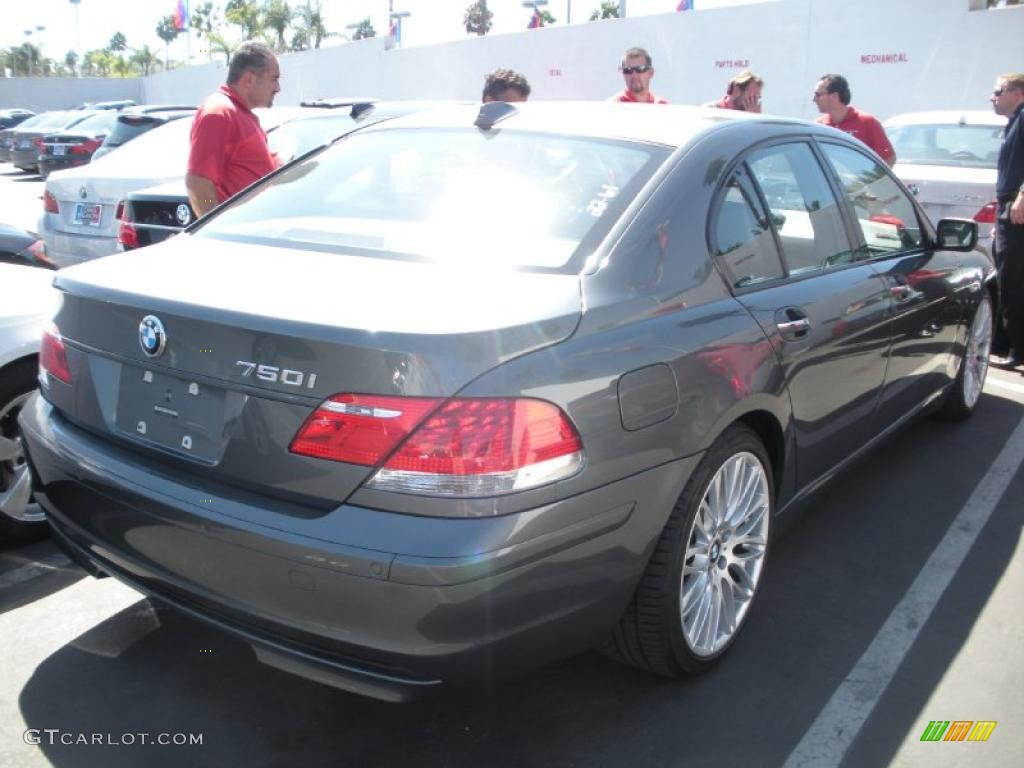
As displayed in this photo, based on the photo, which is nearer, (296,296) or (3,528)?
(296,296)

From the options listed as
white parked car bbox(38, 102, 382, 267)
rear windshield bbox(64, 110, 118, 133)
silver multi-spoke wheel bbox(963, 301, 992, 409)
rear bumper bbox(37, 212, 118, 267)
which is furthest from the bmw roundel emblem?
rear windshield bbox(64, 110, 118, 133)

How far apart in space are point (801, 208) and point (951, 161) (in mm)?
5500

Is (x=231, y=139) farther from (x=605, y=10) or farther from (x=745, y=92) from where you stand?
(x=605, y=10)

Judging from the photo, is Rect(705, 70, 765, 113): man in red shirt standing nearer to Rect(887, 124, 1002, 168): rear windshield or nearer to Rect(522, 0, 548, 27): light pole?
Rect(887, 124, 1002, 168): rear windshield

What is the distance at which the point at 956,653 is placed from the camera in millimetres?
2992

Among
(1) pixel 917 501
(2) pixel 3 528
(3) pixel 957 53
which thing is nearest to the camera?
(2) pixel 3 528

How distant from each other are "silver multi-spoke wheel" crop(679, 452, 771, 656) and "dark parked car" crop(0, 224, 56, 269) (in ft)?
12.9

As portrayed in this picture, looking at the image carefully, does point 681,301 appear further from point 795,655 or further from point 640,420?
point 795,655

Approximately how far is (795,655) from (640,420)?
1152 mm

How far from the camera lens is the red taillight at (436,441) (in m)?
1.99

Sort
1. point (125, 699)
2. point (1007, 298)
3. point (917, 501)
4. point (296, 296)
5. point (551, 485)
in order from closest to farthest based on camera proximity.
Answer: point (551, 485), point (296, 296), point (125, 699), point (917, 501), point (1007, 298)

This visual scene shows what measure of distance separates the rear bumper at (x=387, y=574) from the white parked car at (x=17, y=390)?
1175mm

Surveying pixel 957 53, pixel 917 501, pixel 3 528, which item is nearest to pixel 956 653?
pixel 917 501

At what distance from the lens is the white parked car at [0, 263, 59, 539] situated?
3363mm
